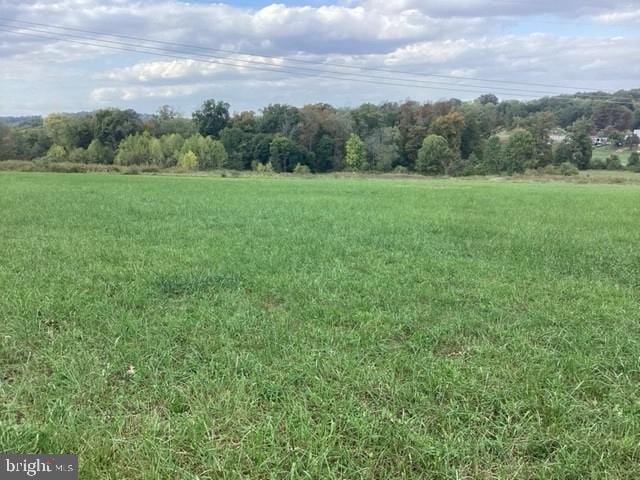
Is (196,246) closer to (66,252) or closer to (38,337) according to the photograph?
(66,252)

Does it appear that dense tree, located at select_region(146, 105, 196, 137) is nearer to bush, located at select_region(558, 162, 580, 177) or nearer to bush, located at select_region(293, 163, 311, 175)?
bush, located at select_region(293, 163, 311, 175)

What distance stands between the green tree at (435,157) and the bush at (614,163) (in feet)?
83.0

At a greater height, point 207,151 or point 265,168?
point 207,151

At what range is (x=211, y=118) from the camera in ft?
323

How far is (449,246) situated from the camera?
11203mm

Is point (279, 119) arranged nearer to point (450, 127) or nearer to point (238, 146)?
point (238, 146)

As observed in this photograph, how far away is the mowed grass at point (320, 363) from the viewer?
128 inches

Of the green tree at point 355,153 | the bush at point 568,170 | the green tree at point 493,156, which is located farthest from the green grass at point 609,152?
the green tree at point 355,153

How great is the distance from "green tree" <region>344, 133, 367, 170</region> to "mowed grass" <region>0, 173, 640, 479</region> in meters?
81.4

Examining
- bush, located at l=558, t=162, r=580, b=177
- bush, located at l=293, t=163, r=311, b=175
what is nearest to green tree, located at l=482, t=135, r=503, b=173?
bush, located at l=558, t=162, r=580, b=177

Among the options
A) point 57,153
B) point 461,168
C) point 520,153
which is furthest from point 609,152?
point 57,153

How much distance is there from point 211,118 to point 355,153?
30.6 m

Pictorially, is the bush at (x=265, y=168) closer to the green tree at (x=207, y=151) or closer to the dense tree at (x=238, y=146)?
the dense tree at (x=238, y=146)

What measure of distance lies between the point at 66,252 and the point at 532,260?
357 inches
